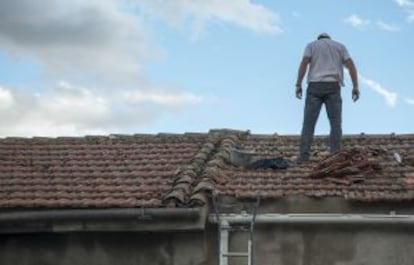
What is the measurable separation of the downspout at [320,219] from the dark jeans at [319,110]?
1.98m

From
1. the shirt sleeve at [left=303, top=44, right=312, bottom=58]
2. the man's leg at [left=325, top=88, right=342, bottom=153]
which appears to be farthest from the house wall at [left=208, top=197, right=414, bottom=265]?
the shirt sleeve at [left=303, top=44, right=312, bottom=58]

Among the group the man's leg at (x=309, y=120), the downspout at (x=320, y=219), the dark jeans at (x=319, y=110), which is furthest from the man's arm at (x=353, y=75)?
the downspout at (x=320, y=219)

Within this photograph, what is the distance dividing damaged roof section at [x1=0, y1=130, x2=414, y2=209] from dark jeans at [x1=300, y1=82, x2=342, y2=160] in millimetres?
283

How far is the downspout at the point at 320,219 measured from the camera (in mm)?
7914

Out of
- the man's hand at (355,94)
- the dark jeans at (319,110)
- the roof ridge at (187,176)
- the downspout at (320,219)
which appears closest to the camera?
the downspout at (320,219)

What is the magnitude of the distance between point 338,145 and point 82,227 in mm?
3892

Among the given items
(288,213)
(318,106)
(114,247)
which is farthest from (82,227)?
(318,106)

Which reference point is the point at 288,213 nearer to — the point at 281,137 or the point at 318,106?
the point at 318,106

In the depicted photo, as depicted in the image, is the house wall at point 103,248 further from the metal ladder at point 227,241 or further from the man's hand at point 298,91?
the man's hand at point 298,91

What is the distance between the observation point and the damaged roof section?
8328 mm

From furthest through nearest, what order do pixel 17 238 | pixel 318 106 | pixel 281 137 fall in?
pixel 281 137
pixel 318 106
pixel 17 238

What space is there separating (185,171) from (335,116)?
7.73 ft

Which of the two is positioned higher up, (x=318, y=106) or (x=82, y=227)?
(x=318, y=106)

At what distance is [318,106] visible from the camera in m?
9.92
